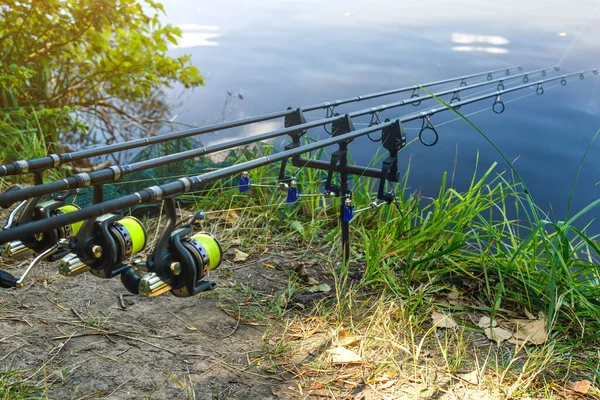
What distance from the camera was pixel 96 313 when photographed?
2.42 metres

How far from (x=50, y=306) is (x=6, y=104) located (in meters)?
2.38

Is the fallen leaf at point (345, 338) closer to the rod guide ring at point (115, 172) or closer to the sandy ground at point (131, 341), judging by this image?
the sandy ground at point (131, 341)

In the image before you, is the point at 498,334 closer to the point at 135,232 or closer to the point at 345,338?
the point at 345,338

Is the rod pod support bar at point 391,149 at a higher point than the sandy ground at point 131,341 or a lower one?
higher

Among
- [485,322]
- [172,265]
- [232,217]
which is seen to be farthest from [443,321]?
[232,217]

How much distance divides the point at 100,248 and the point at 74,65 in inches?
146

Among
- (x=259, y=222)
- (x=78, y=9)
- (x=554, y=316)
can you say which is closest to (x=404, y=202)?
(x=259, y=222)

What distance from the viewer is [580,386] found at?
2.11 metres

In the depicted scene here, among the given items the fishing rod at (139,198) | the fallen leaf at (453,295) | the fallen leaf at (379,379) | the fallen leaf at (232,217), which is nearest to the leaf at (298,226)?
the fallen leaf at (232,217)

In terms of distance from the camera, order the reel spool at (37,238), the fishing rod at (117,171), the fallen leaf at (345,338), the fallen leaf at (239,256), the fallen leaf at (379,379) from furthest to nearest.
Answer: the fallen leaf at (239,256)
the fallen leaf at (345,338)
the fallen leaf at (379,379)
the reel spool at (37,238)
the fishing rod at (117,171)

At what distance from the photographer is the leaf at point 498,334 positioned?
2.39 meters

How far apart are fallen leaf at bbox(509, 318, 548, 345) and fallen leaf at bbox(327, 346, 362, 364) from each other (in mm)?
620

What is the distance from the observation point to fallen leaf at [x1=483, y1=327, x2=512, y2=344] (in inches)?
94.0

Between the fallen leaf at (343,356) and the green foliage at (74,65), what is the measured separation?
252 cm
